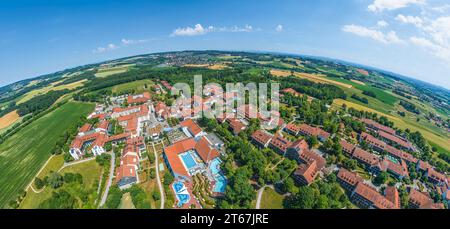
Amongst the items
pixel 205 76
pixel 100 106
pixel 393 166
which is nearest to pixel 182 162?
pixel 393 166

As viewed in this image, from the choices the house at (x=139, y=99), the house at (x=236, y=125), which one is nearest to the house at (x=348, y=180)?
the house at (x=236, y=125)

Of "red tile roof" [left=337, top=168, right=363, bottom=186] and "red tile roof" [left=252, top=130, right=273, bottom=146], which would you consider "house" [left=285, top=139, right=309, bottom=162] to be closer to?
"red tile roof" [left=252, top=130, right=273, bottom=146]

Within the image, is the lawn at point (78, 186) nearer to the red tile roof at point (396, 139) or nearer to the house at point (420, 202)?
the house at point (420, 202)

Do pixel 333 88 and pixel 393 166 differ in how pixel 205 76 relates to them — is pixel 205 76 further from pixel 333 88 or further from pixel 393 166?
pixel 393 166

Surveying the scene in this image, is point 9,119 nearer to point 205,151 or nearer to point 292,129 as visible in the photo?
point 205,151

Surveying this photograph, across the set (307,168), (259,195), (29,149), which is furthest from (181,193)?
(29,149)
